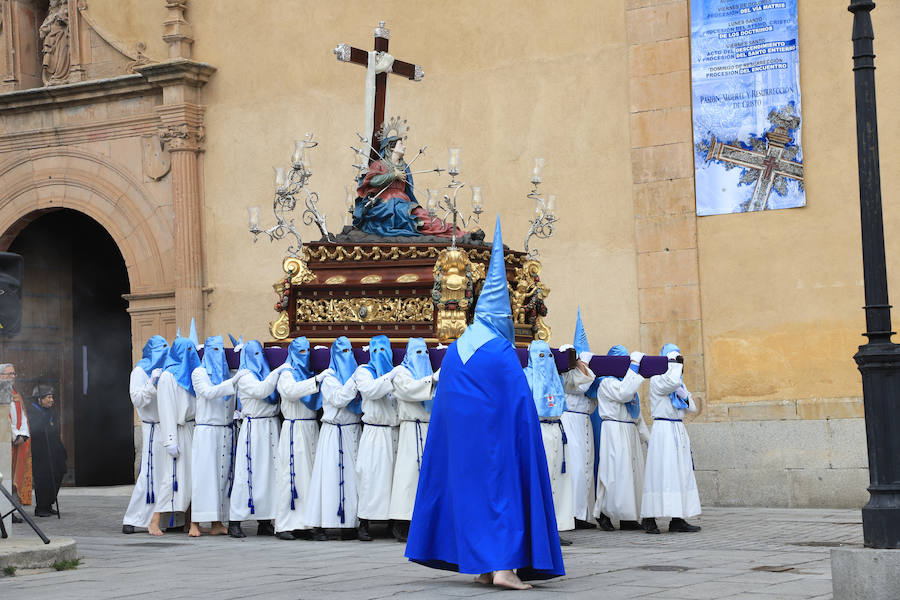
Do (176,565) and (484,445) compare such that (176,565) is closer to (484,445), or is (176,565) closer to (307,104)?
(484,445)

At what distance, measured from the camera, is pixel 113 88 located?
700 inches

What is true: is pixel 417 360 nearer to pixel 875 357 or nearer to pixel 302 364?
pixel 302 364

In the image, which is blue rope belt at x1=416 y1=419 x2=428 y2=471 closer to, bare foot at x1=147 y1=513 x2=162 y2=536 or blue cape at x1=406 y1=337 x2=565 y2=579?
bare foot at x1=147 y1=513 x2=162 y2=536

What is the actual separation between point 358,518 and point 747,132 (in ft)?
19.4

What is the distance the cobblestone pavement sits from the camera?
24.4 ft

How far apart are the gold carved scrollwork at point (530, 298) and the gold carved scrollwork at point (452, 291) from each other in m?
0.85

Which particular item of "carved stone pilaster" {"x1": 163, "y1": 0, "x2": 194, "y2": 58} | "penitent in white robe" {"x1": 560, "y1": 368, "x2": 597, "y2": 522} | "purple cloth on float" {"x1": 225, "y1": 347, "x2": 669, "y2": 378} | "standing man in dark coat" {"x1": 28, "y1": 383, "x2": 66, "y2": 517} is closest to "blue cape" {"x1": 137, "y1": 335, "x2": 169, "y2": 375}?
"purple cloth on float" {"x1": 225, "y1": 347, "x2": 669, "y2": 378}

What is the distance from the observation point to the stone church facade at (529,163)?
13703 mm

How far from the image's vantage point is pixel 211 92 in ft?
57.6

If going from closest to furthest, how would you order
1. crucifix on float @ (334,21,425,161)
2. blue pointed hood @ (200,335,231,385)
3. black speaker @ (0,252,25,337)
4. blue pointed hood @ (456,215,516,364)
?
blue pointed hood @ (456,215,516,364) < black speaker @ (0,252,25,337) < blue pointed hood @ (200,335,231,385) < crucifix on float @ (334,21,425,161)

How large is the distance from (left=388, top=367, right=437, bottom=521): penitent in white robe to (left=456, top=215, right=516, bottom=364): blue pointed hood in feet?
9.54

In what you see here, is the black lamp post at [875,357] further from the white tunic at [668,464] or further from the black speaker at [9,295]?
the black speaker at [9,295]

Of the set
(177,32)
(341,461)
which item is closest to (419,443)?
(341,461)

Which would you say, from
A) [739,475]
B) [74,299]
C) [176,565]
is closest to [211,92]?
[74,299]
